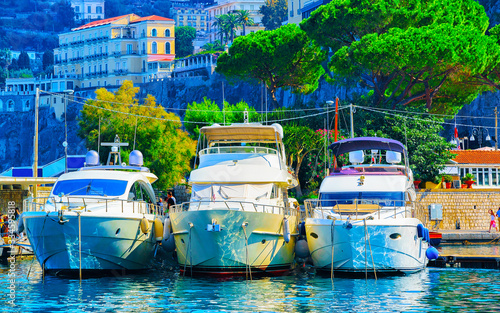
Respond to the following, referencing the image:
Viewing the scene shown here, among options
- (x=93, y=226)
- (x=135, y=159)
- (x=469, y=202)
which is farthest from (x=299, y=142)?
(x=93, y=226)

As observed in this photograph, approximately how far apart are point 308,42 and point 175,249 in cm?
3595

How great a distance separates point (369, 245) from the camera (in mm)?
24188

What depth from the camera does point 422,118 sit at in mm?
50469

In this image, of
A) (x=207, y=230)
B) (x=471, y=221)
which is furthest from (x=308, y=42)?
(x=207, y=230)

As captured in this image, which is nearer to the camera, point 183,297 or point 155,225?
point 183,297

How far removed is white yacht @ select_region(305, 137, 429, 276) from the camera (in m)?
24.2

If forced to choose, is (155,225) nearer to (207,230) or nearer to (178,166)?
(207,230)

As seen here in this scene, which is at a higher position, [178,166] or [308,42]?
[308,42]

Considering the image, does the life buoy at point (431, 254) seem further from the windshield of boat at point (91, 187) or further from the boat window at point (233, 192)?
the windshield of boat at point (91, 187)

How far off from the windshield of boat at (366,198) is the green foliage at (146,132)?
993 inches

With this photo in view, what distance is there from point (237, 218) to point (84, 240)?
205 inches

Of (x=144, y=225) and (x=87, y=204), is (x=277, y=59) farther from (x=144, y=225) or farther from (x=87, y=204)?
(x=87, y=204)

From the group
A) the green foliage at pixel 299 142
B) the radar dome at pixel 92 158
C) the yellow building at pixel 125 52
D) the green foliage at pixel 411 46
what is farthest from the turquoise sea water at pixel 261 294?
the yellow building at pixel 125 52

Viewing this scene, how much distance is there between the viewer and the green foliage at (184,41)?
166750mm
